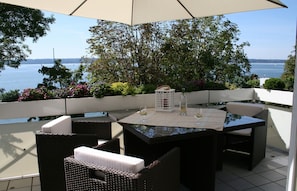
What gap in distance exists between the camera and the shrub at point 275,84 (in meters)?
4.72

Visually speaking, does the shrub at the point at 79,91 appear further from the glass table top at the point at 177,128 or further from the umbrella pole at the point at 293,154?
the umbrella pole at the point at 293,154

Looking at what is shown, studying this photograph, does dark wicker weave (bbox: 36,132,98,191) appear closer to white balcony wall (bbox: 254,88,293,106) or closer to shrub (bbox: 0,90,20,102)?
shrub (bbox: 0,90,20,102)

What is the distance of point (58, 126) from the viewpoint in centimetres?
267

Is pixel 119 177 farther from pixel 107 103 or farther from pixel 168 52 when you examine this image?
pixel 168 52

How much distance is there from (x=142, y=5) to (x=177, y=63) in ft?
16.2

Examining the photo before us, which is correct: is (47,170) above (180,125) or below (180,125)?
below

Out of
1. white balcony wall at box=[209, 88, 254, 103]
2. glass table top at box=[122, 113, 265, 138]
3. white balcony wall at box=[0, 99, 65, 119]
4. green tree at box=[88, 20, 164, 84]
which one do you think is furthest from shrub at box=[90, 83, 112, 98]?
green tree at box=[88, 20, 164, 84]

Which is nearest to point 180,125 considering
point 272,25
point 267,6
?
point 267,6

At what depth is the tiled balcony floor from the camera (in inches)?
114

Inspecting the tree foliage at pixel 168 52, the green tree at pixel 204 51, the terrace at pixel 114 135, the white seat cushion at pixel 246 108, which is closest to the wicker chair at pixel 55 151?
the terrace at pixel 114 135

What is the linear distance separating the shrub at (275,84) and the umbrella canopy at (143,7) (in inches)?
104

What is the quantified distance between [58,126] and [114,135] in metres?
1.02

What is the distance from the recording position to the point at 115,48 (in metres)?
7.22

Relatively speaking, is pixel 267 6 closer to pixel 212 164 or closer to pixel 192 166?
pixel 212 164
